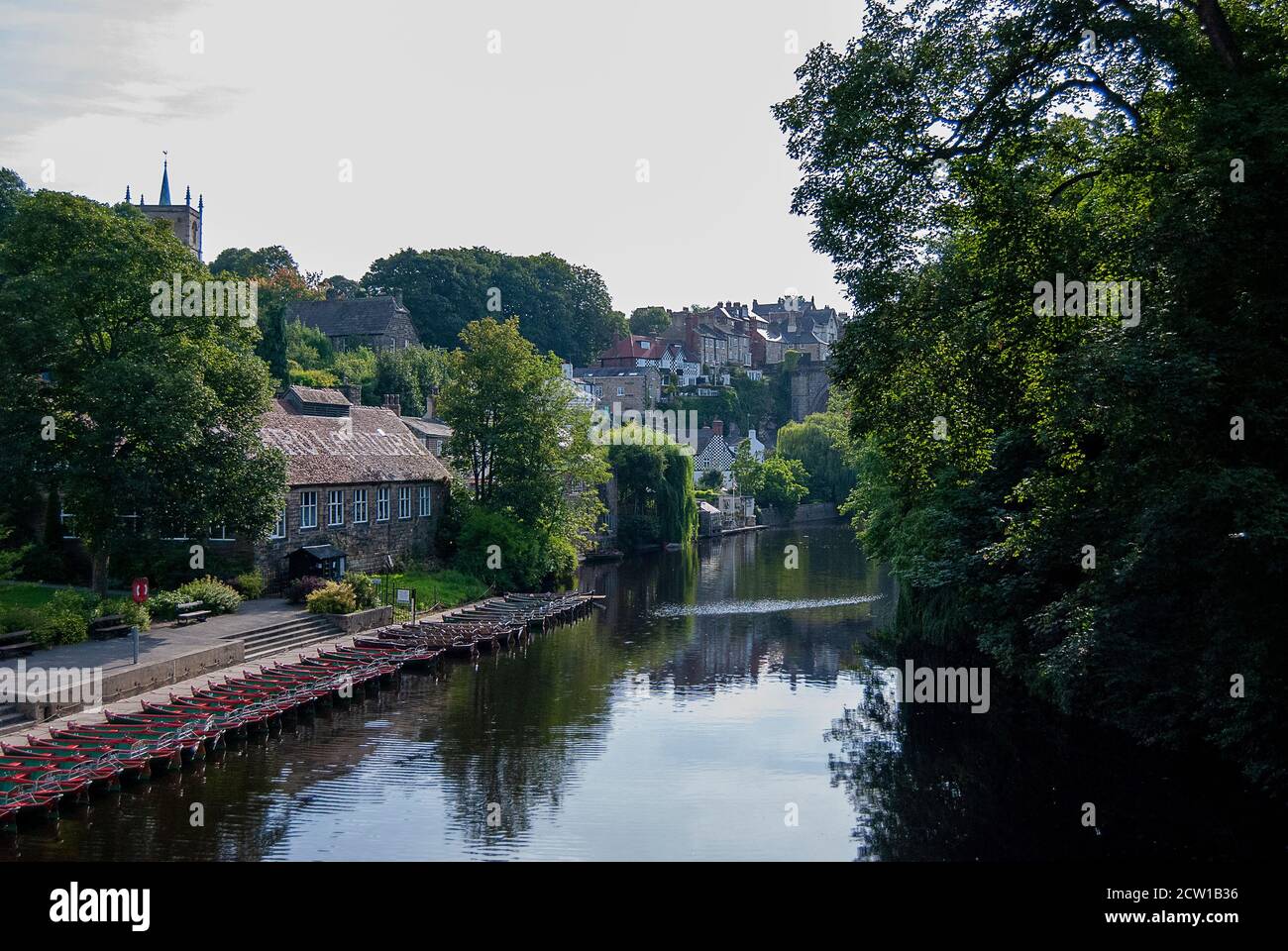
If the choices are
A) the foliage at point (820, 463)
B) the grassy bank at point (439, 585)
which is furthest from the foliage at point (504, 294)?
the grassy bank at point (439, 585)

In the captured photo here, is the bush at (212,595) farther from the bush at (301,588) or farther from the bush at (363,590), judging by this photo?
the bush at (363,590)

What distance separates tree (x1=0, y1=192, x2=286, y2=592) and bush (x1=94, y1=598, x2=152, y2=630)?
5.63ft

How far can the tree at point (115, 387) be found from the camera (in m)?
25.4

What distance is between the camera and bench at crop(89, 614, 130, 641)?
24.3 metres

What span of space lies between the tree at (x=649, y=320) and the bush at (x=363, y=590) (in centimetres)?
9267

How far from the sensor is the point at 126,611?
25016 millimetres

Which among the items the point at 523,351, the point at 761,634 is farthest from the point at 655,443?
the point at 761,634

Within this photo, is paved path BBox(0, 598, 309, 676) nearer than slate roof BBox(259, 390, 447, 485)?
Yes

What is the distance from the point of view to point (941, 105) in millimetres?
16531

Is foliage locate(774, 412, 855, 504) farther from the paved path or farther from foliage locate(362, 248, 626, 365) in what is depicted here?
the paved path

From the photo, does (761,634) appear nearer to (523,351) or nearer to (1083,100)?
(523,351)

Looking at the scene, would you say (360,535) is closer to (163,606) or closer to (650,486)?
(163,606)

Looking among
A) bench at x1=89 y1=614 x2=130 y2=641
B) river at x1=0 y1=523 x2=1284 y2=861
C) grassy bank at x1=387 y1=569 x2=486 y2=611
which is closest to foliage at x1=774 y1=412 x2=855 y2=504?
grassy bank at x1=387 y1=569 x2=486 y2=611

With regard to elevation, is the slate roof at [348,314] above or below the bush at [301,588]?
above
